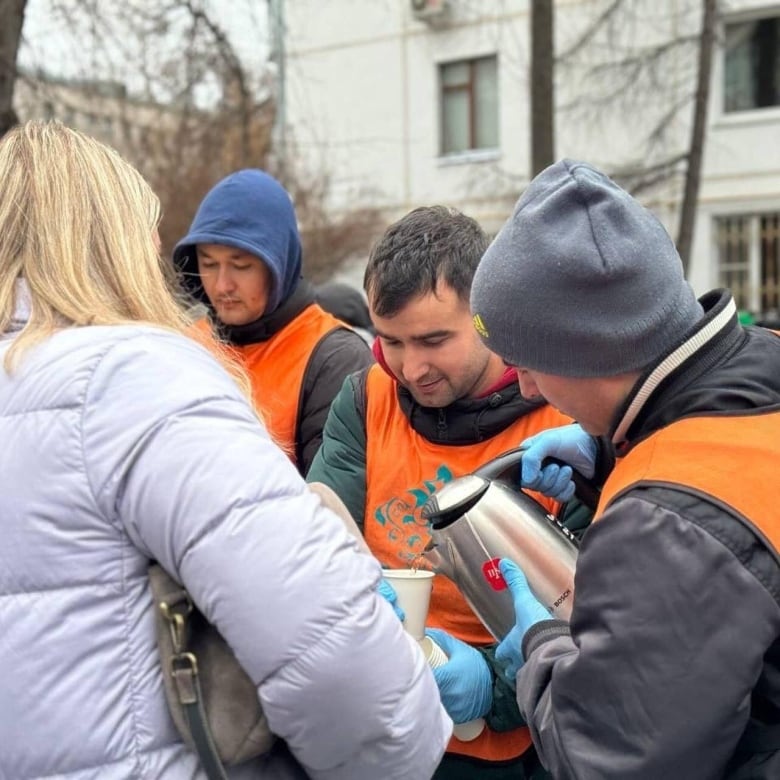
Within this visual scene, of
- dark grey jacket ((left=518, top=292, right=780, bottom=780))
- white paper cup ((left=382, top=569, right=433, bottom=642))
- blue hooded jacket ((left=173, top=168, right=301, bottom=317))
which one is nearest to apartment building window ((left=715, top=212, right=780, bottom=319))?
blue hooded jacket ((left=173, top=168, right=301, bottom=317))

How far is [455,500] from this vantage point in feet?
5.87

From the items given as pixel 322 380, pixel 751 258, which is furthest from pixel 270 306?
pixel 751 258

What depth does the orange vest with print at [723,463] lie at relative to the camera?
1264mm

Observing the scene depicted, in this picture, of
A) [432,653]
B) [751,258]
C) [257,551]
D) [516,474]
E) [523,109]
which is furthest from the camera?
[523,109]

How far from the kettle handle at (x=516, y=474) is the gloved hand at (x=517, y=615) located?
0.18m

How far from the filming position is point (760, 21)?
579 inches

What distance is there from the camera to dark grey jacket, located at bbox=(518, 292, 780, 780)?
123 centimetres

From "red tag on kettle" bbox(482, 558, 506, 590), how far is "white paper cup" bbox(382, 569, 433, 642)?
0.10 m

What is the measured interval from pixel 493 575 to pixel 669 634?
568mm

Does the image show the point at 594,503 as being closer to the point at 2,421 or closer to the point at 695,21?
the point at 2,421

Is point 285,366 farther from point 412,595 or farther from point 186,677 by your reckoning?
point 186,677

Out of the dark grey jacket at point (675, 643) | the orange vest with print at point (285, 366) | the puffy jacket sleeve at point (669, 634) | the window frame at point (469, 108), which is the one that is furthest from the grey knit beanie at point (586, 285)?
the window frame at point (469, 108)

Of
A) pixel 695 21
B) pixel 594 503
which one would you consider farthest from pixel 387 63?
pixel 594 503

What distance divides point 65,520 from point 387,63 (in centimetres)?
1704
